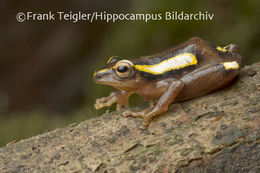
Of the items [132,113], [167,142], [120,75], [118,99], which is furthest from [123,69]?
[167,142]

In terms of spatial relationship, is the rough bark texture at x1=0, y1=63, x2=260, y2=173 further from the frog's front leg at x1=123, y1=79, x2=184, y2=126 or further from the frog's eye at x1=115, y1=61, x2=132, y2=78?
the frog's eye at x1=115, y1=61, x2=132, y2=78

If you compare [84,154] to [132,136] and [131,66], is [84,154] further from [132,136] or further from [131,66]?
[131,66]

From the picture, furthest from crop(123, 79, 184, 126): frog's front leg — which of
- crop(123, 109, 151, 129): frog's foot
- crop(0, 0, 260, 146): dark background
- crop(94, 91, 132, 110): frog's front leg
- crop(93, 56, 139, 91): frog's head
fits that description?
crop(0, 0, 260, 146): dark background

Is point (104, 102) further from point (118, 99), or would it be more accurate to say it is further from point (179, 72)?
point (179, 72)

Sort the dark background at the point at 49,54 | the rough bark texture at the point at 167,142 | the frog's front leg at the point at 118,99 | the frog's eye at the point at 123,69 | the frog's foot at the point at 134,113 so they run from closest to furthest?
1. the rough bark texture at the point at 167,142
2. the frog's foot at the point at 134,113
3. the frog's eye at the point at 123,69
4. the frog's front leg at the point at 118,99
5. the dark background at the point at 49,54

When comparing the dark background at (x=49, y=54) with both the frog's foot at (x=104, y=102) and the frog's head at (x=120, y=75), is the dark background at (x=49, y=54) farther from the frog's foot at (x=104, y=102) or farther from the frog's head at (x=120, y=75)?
the frog's head at (x=120, y=75)

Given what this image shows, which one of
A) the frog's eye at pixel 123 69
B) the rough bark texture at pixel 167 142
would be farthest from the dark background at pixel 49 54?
the rough bark texture at pixel 167 142

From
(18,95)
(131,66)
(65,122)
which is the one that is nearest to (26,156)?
(131,66)
